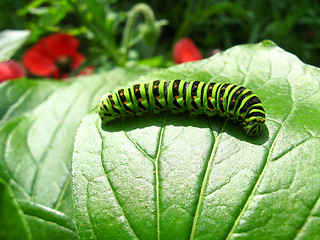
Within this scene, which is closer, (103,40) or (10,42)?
(10,42)

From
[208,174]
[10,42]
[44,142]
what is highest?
[10,42]

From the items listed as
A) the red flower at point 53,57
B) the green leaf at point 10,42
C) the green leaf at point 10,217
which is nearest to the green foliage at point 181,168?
the green leaf at point 10,217

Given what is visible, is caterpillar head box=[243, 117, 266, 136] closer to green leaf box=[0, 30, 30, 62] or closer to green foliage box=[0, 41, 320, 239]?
green foliage box=[0, 41, 320, 239]

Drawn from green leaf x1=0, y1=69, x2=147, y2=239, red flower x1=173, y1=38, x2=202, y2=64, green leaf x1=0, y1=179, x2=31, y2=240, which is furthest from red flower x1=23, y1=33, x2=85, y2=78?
green leaf x1=0, y1=179, x2=31, y2=240

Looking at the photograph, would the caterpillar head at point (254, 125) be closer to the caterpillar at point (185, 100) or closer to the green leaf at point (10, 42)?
the caterpillar at point (185, 100)

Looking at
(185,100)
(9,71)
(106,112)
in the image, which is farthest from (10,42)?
(185,100)

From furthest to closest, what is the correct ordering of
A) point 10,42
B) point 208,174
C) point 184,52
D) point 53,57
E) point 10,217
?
point 53,57 < point 184,52 < point 10,42 < point 208,174 < point 10,217

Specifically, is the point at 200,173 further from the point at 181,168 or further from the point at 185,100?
the point at 185,100

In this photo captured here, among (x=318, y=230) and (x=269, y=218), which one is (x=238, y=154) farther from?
(x=318, y=230)
